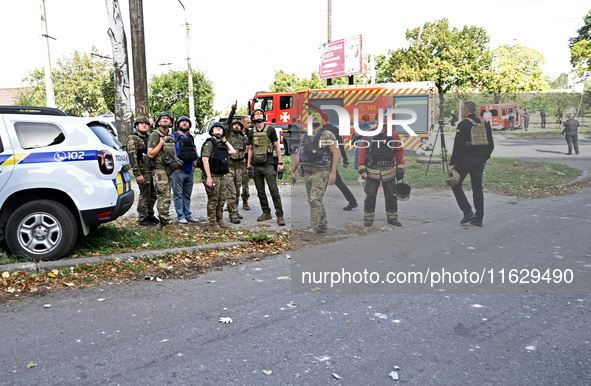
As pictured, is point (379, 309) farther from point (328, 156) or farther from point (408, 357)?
point (328, 156)

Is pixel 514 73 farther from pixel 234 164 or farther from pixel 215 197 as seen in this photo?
pixel 215 197

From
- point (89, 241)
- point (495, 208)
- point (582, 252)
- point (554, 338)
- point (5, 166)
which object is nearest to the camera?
point (554, 338)

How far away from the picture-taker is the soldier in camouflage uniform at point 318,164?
5.46m

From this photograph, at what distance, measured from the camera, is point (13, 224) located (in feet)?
18.0

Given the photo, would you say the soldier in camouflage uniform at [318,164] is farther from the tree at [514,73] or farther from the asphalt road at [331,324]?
the tree at [514,73]

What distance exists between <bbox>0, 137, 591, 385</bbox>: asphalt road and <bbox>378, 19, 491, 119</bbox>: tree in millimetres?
34724

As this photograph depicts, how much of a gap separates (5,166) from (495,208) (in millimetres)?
7240

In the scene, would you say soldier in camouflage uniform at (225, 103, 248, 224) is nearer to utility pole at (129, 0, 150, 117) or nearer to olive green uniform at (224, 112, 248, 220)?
olive green uniform at (224, 112, 248, 220)

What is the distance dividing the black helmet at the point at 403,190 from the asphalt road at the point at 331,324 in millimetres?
221

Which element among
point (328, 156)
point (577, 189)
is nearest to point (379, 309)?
point (328, 156)

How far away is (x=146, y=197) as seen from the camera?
314 inches

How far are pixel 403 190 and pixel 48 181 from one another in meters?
4.53

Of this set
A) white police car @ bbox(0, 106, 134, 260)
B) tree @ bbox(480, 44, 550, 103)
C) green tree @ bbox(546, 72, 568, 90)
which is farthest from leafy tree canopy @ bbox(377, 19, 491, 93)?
white police car @ bbox(0, 106, 134, 260)

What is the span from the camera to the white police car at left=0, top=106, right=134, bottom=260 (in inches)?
216
